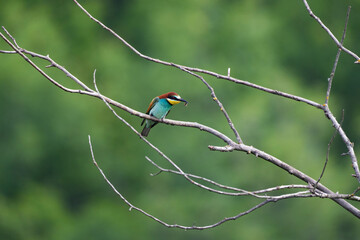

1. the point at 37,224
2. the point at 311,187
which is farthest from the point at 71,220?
the point at 311,187

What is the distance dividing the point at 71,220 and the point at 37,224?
1147mm

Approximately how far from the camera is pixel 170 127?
2577cm

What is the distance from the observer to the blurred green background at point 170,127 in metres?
23.2

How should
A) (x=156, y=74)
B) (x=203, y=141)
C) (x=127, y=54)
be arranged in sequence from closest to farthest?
1. (x=203, y=141)
2. (x=156, y=74)
3. (x=127, y=54)

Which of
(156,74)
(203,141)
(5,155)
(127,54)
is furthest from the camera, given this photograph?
(127,54)

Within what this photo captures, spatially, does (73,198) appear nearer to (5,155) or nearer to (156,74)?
(5,155)

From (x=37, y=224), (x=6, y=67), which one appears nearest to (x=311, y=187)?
(x=37, y=224)

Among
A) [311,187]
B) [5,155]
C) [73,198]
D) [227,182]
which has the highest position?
[311,187]

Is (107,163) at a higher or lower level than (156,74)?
lower

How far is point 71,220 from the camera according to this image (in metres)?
26.1

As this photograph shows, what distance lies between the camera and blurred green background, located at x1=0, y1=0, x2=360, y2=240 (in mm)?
23234

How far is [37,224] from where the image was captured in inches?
1008

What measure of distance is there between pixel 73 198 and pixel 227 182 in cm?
808

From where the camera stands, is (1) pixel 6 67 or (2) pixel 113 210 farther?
(1) pixel 6 67
